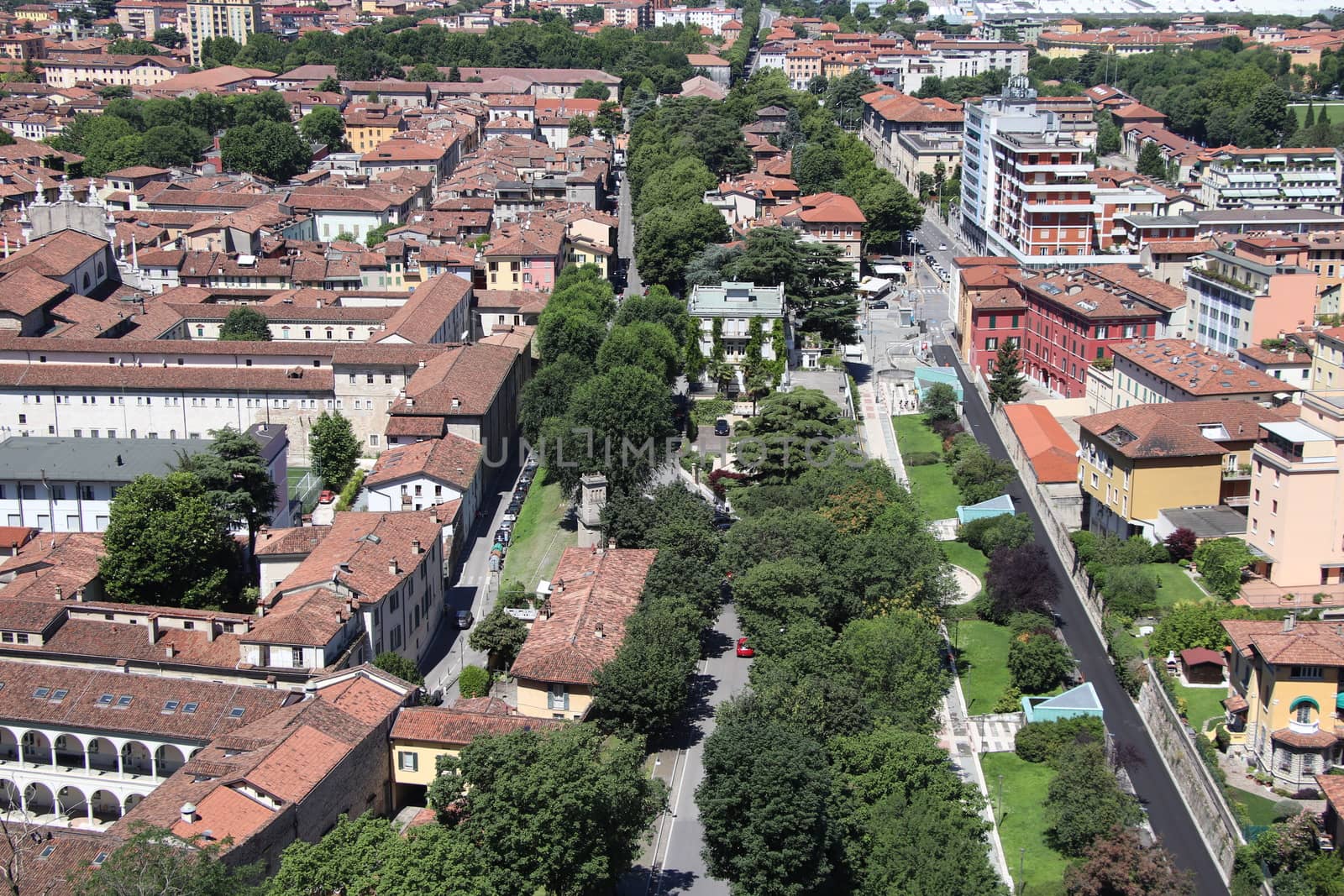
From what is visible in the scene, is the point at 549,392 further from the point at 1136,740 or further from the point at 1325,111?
the point at 1325,111

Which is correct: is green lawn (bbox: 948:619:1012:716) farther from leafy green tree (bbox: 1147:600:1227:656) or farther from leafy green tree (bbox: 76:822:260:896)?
leafy green tree (bbox: 76:822:260:896)

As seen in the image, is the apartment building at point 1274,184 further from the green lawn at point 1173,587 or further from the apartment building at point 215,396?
the apartment building at point 215,396

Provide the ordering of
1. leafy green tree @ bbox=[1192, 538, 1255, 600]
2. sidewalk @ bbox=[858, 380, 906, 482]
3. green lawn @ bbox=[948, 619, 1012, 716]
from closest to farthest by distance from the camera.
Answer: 1. green lawn @ bbox=[948, 619, 1012, 716]
2. leafy green tree @ bbox=[1192, 538, 1255, 600]
3. sidewalk @ bbox=[858, 380, 906, 482]

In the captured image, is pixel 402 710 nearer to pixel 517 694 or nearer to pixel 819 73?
pixel 517 694

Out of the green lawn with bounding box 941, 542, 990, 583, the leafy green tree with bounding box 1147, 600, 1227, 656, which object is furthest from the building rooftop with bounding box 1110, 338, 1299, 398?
the leafy green tree with bounding box 1147, 600, 1227, 656

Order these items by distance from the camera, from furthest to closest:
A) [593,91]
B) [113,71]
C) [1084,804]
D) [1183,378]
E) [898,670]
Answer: [113,71] < [593,91] < [1183,378] < [898,670] < [1084,804]

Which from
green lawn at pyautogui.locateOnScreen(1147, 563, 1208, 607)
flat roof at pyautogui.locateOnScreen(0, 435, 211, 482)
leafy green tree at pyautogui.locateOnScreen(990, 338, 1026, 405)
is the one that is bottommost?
green lawn at pyautogui.locateOnScreen(1147, 563, 1208, 607)

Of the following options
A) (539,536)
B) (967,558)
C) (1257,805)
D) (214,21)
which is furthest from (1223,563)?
(214,21)
